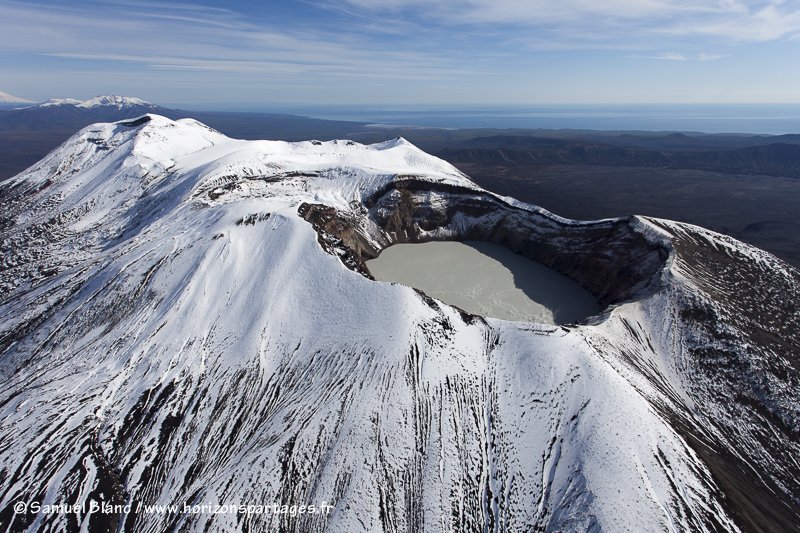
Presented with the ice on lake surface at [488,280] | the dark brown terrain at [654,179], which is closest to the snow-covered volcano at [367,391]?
the ice on lake surface at [488,280]

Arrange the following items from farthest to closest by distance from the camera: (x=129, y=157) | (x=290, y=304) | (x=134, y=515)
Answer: (x=129, y=157) < (x=290, y=304) < (x=134, y=515)

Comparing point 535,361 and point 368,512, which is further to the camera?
point 535,361

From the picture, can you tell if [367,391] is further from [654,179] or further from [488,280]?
[654,179]

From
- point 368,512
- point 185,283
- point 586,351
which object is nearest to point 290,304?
point 185,283

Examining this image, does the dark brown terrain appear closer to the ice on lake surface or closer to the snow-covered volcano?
the ice on lake surface

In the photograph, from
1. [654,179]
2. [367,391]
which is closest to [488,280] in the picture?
[367,391]

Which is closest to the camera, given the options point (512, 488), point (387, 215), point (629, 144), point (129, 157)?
point (512, 488)

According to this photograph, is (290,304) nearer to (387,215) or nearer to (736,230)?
(387,215)
